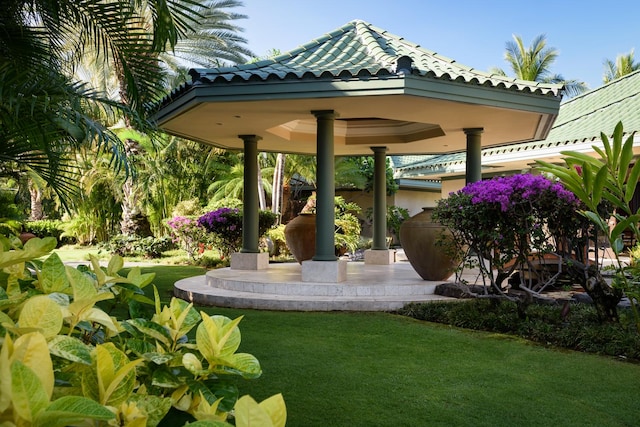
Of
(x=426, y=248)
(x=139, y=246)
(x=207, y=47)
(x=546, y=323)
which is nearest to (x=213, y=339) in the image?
(x=546, y=323)

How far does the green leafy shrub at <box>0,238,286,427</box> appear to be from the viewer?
2.20 ft

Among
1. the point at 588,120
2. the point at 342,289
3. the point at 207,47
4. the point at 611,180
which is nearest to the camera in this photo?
the point at 611,180

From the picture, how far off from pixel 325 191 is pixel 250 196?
117 inches

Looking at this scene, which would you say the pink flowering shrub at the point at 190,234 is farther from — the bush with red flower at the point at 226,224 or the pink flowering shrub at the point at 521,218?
the pink flowering shrub at the point at 521,218

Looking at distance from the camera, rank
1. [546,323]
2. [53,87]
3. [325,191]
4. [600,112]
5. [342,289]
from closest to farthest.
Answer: [53,87] → [546,323] → [342,289] → [325,191] → [600,112]

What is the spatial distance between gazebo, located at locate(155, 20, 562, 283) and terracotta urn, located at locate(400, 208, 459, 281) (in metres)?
1.23

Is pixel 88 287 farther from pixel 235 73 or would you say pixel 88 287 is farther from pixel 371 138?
pixel 371 138

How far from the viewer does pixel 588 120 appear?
15969mm

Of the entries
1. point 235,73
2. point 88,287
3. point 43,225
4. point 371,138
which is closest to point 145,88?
point 235,73

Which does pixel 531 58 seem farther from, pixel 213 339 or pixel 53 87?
pixel 213 339

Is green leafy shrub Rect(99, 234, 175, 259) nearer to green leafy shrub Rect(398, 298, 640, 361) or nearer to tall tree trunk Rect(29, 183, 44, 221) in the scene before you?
green leafy shrub Rect(398, 298, 640, 361)

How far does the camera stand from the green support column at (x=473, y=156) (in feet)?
34.7

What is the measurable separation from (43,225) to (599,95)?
24312 millimetres

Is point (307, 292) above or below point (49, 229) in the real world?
below
